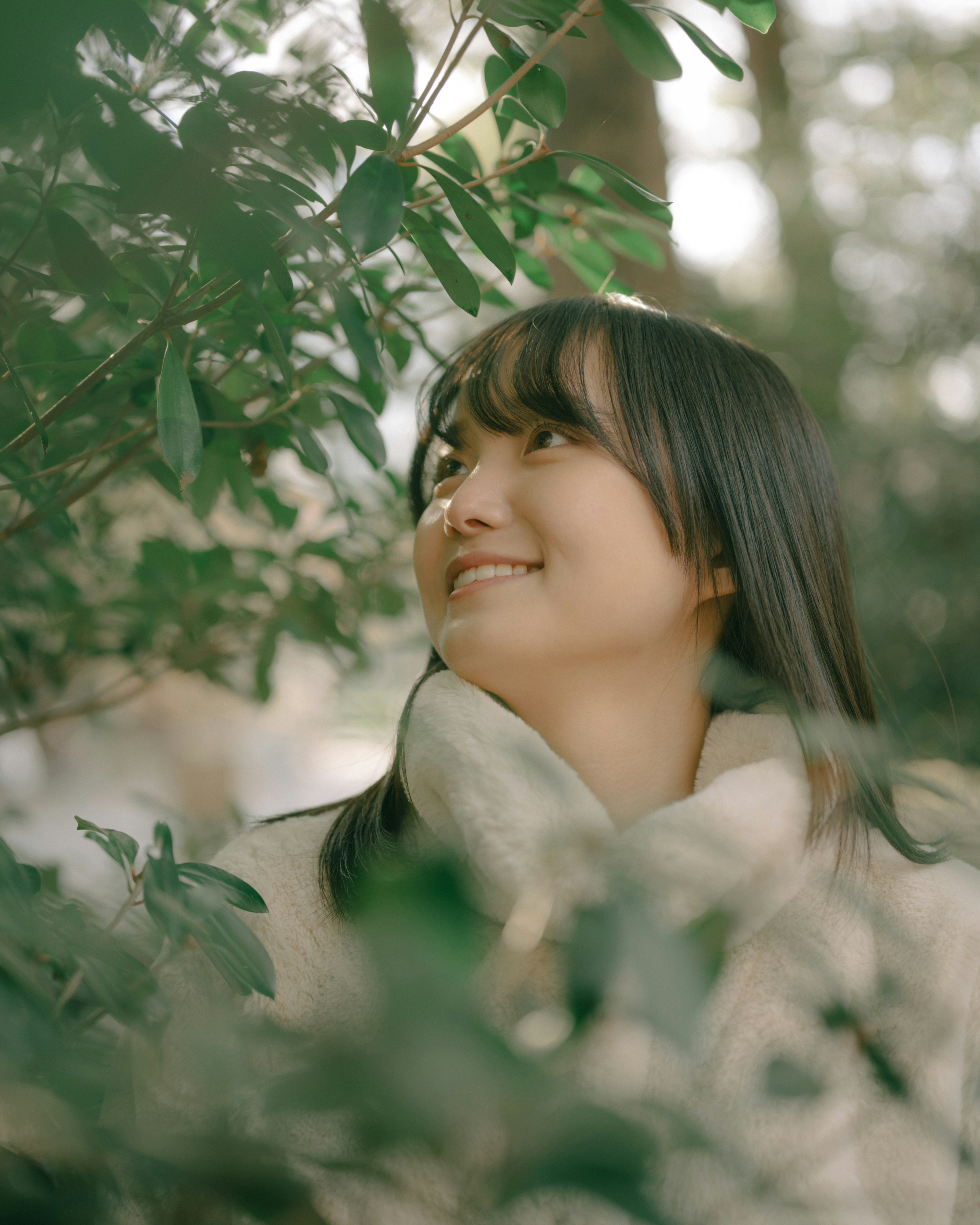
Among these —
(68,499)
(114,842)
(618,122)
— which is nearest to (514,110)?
(68,499)

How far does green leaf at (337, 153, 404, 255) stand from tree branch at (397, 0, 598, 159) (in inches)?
2.7

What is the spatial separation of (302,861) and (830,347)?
14.9ft

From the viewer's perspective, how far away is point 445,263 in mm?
749

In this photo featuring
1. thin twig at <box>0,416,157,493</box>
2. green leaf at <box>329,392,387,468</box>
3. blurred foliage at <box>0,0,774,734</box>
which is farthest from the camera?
green leaf at <box>329,392,387,468</box>

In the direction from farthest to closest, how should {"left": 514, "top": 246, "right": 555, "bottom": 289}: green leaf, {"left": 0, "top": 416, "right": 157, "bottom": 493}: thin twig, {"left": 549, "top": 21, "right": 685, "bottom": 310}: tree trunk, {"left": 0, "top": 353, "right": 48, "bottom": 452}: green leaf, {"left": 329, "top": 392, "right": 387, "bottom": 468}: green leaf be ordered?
{"left": 549, "top": 21, "right": 685, "bottom": 310}: tree trunk → {"left": 514, "top": 246, "right": 555, "bottom": 289}: green leaf → {"left": 329, "top": 392, "right": 387, "bottom": 468}: green leaf → {"left": 0, "top": 416, "right": 157, "bottom": 493}: thin twig → {"left": 0, "top": 353, "right": 48, "bottom": 452}: green leaf

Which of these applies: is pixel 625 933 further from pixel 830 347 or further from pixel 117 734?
pixel 830 347

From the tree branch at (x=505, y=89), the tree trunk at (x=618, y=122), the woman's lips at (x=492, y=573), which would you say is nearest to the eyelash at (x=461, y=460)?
the woman's lips at (x=492, y=573)

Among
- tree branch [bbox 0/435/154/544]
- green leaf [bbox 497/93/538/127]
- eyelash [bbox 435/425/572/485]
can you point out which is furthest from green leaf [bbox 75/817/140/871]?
green leaf [bbox 497/93/538/127]

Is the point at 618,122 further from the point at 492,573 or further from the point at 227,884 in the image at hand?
the point at 227,884

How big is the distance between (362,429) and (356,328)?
0.26 m

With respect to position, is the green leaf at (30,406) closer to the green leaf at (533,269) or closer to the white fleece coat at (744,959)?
the white fleece coat at (744,959)

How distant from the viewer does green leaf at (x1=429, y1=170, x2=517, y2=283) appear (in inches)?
27.7

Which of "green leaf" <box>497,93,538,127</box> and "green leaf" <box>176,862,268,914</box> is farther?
"green leaf" <box>497,93,538,127</box>

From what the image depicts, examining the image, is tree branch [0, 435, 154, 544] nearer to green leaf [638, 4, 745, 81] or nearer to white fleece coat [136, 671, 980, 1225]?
white fleece coat [136, 671, 980, 1225]
